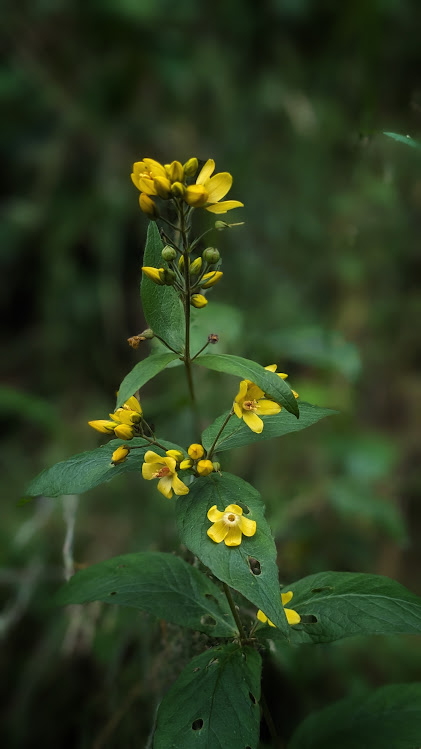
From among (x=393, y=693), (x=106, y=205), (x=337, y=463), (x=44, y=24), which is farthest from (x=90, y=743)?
(x=44, y=24)

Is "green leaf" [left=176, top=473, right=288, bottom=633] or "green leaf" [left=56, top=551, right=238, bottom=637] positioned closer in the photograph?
"green leaf" [left=176, top=473, right=288, bottom=633]

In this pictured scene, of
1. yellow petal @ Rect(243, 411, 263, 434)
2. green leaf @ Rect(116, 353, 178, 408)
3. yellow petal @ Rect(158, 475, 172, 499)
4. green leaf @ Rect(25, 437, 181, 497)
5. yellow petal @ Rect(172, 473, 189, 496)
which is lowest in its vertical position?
green leaf @ Rect(25, 437, 181, 497)

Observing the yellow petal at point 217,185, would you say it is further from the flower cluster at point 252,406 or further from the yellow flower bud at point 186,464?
the yellow flower bud at point 186,464

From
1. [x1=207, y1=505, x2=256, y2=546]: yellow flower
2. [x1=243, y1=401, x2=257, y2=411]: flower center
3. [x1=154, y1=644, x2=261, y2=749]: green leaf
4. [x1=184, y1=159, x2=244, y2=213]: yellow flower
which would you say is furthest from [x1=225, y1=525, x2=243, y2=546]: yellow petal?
[x1=184, y1=159, x2=244, y2=213]: yellow flower

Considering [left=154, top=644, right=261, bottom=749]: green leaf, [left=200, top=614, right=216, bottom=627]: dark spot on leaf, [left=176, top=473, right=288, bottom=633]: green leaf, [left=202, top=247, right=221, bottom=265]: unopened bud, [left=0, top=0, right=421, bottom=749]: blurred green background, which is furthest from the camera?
[left=0, top=0, right=421, bottom=749]: blurred green background

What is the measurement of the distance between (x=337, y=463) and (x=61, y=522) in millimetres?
1615

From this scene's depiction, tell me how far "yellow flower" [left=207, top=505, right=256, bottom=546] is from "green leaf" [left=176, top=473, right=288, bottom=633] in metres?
0.02

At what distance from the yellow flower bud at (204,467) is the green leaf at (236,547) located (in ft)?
0.14

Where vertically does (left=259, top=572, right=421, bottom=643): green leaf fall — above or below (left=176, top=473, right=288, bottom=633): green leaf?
below

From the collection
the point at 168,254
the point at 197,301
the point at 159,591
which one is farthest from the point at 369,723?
the point at 168,254

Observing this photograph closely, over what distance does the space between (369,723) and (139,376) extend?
1.00 meters

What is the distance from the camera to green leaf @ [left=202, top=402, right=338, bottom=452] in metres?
1.10

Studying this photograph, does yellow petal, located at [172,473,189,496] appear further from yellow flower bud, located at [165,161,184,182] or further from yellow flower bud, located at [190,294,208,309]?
yellow flower bud, located at [165,161,184,182]

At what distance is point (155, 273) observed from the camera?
1.06 m
